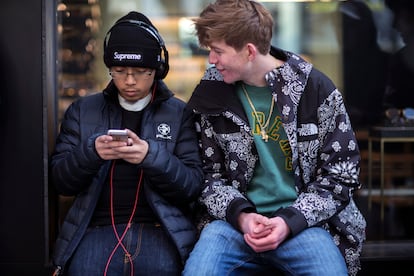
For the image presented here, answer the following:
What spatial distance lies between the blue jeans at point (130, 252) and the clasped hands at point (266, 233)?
37 centimetres

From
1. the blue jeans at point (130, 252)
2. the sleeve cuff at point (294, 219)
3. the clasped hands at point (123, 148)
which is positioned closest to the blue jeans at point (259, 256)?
the sleeve cuff at point (294, 219)

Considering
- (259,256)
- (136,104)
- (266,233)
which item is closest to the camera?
(266,233)

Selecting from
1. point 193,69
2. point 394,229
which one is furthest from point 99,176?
point 394,229

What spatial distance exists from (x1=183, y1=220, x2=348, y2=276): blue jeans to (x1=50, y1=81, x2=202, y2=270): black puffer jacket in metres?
0.18

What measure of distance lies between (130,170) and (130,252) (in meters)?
0.35

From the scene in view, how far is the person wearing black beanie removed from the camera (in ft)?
9.25

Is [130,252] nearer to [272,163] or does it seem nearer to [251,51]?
[272,163]

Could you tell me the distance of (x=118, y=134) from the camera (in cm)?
270

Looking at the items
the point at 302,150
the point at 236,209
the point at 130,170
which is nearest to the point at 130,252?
the point at 130,170

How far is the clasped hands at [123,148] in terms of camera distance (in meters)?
2.74

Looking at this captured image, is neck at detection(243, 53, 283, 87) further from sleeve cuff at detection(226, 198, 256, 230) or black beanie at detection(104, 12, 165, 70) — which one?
sleeve cuff at detection(226, 198, 256, 230)

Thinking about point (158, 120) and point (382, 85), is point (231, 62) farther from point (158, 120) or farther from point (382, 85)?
point (382, 85)

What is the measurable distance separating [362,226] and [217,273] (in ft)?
2.32

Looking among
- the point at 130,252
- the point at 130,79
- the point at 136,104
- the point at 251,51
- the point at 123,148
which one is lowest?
the point at 130,252
